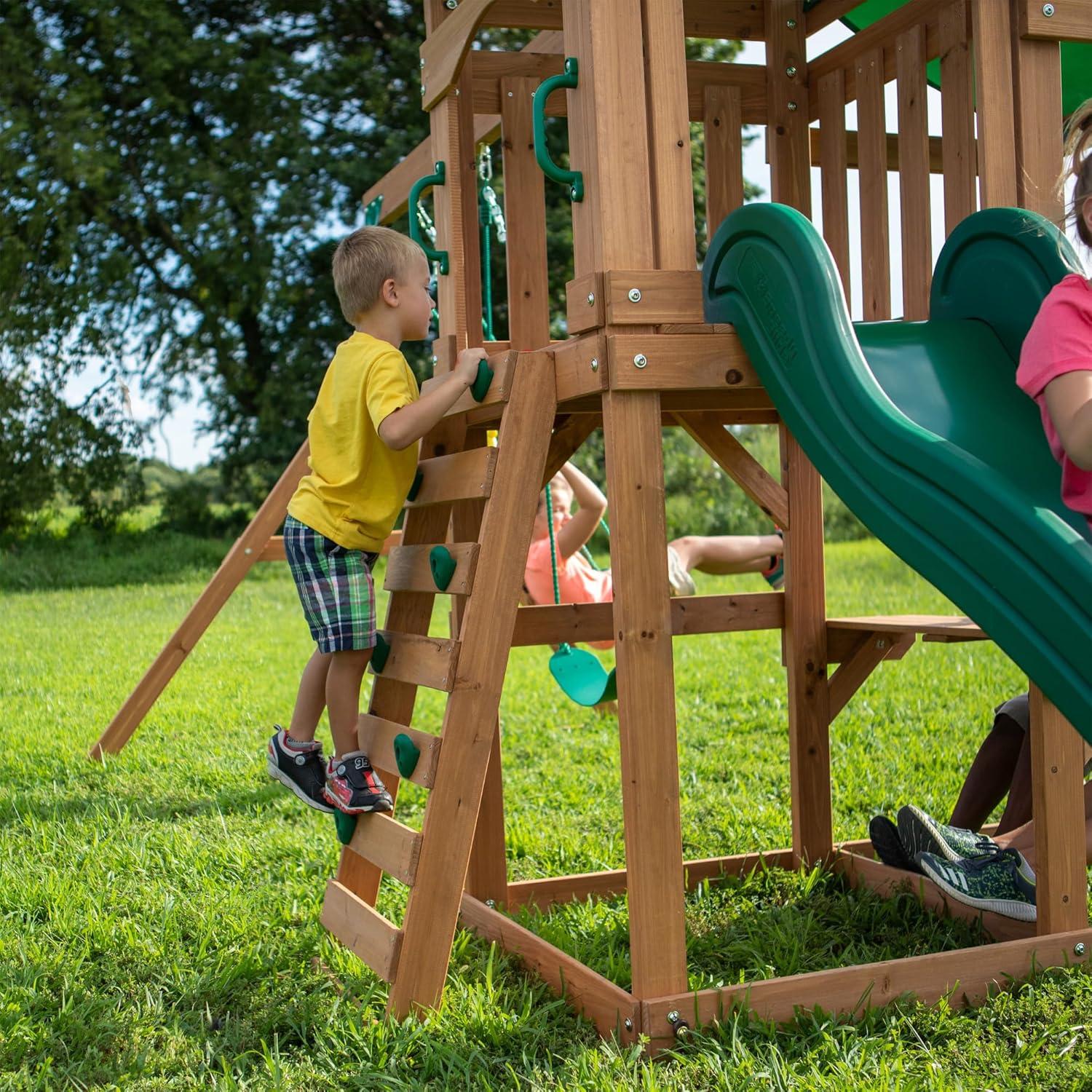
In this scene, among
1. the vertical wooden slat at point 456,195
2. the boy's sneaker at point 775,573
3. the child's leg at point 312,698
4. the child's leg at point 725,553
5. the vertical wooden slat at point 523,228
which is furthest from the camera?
the child's leg at point 725,553

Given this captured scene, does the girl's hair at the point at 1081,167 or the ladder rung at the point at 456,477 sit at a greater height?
the girl's hair at the point at 1081,167

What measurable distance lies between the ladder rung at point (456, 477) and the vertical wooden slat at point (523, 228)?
565 mm

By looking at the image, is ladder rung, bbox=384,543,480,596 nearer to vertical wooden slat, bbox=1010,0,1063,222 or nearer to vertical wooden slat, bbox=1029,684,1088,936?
vertical wooden slat, bbox=1029,684,1088,936

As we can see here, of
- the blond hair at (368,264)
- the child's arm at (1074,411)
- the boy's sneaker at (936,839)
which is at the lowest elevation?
the boy's sneaker at (936,839)

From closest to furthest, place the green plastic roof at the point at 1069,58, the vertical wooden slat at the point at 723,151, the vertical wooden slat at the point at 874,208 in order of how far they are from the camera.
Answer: the vertical wooden slat at the point at 874,208 < the vertical wooden slat at the point at 723,151 < the green plastic roof at the point at 1069,58

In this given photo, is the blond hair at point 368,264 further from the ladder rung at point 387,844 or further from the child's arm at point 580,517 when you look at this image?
the child's arm at point 580,517

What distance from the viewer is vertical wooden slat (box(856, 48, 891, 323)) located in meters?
3.37

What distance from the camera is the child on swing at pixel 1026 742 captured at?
6.90 feet

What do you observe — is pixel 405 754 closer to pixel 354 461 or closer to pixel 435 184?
pixel 354 461

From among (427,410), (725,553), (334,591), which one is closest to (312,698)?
(334,591)

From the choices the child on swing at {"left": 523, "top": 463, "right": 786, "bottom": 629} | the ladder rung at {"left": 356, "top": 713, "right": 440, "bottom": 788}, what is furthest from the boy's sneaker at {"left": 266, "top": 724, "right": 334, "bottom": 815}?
the child on swing at {"left": 523, "top": 463, "right": 786, "bottom": 629}

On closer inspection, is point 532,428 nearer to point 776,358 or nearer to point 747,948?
point 776,358

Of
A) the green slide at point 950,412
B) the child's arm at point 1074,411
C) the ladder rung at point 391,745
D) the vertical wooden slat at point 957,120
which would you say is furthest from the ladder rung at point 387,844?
the vertical wooden slat at point 957,120

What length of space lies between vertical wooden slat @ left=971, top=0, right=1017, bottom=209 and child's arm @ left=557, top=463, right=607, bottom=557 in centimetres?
305
